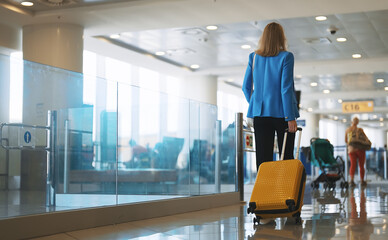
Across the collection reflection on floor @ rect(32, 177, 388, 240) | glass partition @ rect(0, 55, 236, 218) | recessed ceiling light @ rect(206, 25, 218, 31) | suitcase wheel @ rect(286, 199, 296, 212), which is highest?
recessed ceiling light @ rect(206, 25, 218, 31)

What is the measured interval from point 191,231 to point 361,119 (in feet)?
119

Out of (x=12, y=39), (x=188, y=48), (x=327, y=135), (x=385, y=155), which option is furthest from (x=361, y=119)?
(x=12, y=39)

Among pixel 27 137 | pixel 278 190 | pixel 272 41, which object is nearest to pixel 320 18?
pixel 272 41

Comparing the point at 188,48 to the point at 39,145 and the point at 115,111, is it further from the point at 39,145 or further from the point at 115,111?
the point at 39,145

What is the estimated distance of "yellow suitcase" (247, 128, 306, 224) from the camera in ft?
14.1

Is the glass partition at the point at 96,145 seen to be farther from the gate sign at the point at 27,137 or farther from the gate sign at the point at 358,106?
the gate sign at the point at 358,106

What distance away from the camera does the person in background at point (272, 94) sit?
4.63 meters

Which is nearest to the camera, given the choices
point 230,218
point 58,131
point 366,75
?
point 58,131

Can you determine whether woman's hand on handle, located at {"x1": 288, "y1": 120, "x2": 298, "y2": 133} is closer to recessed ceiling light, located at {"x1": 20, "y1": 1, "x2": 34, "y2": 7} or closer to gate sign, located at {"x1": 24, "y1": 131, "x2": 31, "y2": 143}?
gate sign, located at {"x1": 24, "y1": 131, "x2": 31, "y2": 143}

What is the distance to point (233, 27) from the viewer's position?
1223 centimetres

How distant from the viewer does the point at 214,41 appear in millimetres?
13719

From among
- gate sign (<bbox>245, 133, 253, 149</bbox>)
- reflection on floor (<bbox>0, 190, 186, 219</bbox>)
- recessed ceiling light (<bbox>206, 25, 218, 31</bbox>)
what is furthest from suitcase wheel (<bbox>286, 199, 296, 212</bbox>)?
recessed ceiling light (<bbox>206, 25, 218, 31</bbox>)

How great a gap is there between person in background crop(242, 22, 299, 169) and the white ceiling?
4.85m

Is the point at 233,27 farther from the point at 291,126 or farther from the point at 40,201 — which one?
the point at 40,201
